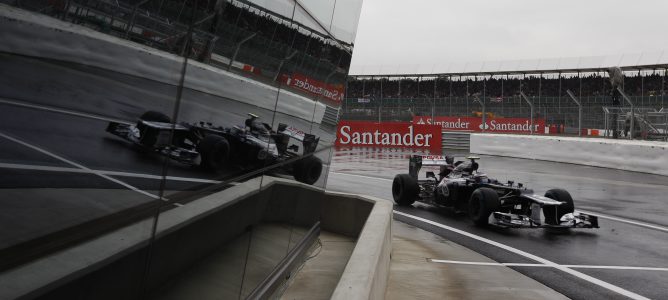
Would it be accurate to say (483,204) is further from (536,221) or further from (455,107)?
(455,107)

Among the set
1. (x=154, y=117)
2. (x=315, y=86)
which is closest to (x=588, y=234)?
(x=315, y=86)

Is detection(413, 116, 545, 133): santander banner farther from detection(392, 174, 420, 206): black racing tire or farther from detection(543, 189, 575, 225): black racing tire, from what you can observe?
detection(543, 189, 575, 225): black racing tire

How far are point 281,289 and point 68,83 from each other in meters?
3.78

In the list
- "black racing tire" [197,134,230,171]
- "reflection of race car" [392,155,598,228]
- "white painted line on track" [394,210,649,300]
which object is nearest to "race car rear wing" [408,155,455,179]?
"reflection of race car" [392,155,598,228]

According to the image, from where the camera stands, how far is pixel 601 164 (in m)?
22.0

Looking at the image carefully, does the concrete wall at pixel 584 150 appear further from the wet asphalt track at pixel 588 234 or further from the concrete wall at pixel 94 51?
the concrete wall at pixel 94 51

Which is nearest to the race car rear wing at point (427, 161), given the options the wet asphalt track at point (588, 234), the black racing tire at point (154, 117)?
the wet asphalt track at point (588, 234)

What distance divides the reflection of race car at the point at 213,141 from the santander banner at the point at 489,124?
29034 millimetres

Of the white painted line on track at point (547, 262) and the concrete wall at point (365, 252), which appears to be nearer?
the concrete wall at point (365, 252)

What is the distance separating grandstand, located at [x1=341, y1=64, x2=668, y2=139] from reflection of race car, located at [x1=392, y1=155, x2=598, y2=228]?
47.4 ft

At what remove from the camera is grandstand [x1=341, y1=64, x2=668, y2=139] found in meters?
29.3

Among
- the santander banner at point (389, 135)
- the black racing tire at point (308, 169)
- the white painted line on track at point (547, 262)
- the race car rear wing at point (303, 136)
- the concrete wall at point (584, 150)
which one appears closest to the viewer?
the race car rear wing at point (303, 136)

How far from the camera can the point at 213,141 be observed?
2.24 metres

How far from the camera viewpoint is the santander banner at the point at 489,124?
108 ft
